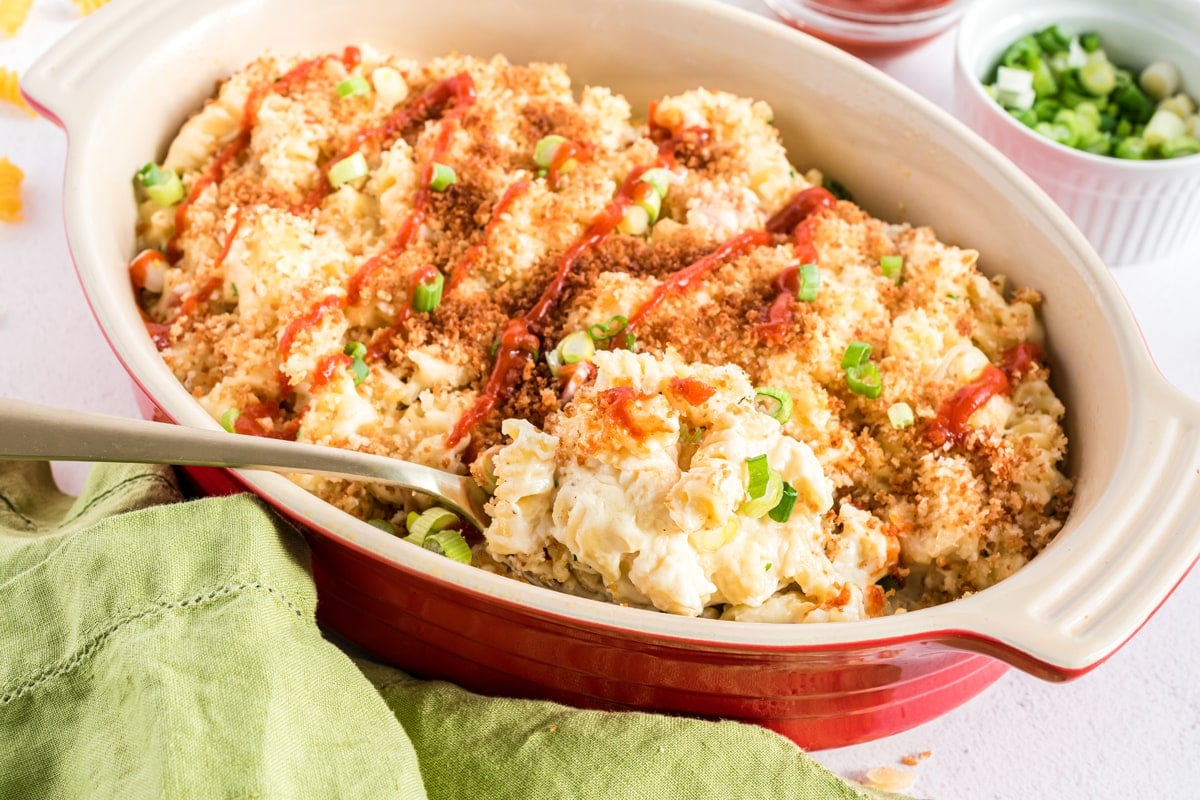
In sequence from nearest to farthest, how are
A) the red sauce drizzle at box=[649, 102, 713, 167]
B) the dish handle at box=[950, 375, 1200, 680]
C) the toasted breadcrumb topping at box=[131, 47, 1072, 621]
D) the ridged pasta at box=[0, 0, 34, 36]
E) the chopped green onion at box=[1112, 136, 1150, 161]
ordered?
the dish handle at box=[950, 375, 1200, 680], the toasted breadcrumb topping at box=[131, 47, 1072, 621], the red sauce drizzle at box=[649, 102, 713, 167], the chopped green onion at box=[1112, 136, 1150, 161], the ridged pasta at box=[0, 0, 34, 36]

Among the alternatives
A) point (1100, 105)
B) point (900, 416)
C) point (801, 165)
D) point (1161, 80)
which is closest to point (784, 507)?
point (900, 416)

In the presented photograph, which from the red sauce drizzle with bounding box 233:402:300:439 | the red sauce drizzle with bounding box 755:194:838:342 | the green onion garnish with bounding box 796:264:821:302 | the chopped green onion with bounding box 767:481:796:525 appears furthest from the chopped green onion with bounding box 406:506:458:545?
the green onion garnish with bounding box 796:264:821:302

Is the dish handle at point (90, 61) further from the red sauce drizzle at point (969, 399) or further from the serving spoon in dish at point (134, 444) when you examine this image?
the red sauce drizzle at point (969, 399)

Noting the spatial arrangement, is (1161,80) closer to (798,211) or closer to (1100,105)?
(1100,105)

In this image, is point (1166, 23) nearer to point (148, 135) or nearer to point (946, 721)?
point (946, 721)

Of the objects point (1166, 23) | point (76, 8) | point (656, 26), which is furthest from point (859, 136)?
point (76, 8)

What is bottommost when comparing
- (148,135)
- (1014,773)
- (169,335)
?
(1014,773)

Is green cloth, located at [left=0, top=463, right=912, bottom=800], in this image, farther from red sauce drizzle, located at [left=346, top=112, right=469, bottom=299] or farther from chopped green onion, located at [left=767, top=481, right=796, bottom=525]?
red sauce drizzle, located at [left=346, top=112, right=469, bottom=299]
